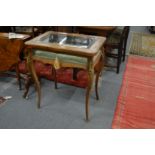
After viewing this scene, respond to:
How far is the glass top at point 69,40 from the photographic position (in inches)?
76.6

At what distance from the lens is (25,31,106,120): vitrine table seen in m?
1.72

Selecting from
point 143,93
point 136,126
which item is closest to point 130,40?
point 143,93

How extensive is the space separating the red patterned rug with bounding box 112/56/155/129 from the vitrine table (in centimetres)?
43

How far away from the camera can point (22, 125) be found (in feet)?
6.41

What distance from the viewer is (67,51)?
174 cm

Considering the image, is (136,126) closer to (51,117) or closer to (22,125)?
(51,117)

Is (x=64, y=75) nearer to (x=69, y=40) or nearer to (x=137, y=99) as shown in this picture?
(x=69, y=40)

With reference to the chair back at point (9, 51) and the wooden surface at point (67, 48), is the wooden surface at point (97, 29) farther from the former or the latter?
the chair back at point (9, 51)

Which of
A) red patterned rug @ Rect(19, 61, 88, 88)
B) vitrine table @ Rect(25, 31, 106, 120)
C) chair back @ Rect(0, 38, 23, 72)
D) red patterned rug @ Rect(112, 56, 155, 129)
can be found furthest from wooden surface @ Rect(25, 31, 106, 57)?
red patterned rug @ Rect(19, 61, 88, 88)

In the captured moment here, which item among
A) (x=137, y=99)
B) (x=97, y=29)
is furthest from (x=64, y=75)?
(x=137, y=99)

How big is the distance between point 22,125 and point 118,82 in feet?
4.77

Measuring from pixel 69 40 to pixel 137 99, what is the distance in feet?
3.64

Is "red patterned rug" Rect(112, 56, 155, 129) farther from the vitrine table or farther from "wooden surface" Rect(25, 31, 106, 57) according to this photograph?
"wooden surface" Rect(25, 31, 106, 57)

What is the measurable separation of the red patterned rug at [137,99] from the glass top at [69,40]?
84 centimetres
